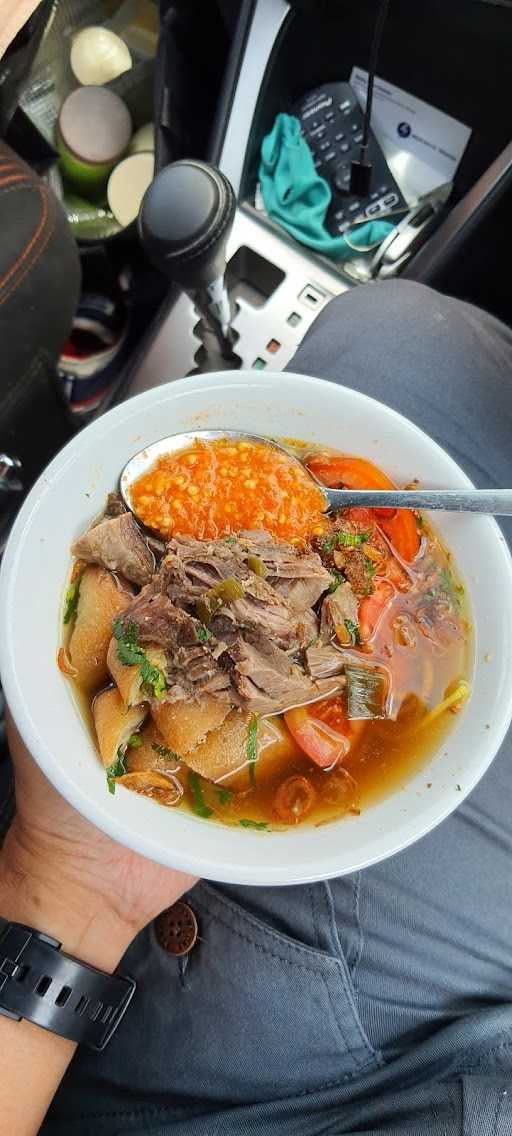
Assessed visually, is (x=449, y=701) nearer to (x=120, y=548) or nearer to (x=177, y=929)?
(x=120, y=548)

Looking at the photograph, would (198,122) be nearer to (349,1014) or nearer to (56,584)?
(56,584)

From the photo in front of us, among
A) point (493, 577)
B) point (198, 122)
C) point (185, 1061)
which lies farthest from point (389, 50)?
point (185, 1061)

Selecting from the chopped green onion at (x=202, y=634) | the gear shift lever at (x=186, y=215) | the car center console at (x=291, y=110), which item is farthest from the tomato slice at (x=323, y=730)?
the car center console at (x=291, y=110)

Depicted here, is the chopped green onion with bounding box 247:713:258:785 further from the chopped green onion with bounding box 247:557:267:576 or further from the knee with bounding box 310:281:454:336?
the knee with bounding box 310:281:454:336

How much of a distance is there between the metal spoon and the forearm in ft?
2.56

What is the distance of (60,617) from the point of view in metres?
1.38

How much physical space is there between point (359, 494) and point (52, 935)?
40.7 inches

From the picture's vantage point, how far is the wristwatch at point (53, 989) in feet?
4.56

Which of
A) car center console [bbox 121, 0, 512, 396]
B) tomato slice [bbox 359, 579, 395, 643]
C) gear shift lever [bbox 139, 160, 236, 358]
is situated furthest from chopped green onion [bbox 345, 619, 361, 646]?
car center console [bbox 121, 0, 512, 396]

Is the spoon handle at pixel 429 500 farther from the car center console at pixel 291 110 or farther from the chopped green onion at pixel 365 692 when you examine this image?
the car center console at pixel 291 110

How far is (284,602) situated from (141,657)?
26cm

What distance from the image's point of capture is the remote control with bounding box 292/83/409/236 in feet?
6.67

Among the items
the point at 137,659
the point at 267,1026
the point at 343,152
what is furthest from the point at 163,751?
the point at 343,152

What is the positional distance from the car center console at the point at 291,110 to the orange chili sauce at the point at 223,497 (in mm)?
655
